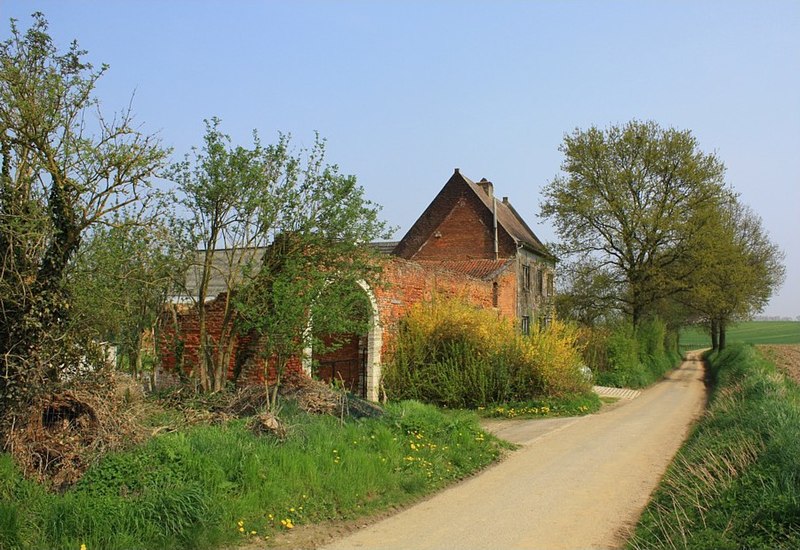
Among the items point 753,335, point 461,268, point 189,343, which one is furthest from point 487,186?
point 753,335

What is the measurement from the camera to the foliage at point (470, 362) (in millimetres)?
17891

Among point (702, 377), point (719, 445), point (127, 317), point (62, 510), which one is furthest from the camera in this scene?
point (702, 377)

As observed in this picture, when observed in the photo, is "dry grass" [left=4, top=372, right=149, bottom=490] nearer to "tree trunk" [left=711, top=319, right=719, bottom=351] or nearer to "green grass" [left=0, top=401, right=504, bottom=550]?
Answer: "green grass" [left=0, top=401, right=504, bottom=550]

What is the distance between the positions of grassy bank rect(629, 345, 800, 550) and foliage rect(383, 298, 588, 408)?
8.35 metres

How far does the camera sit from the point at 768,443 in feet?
25.5

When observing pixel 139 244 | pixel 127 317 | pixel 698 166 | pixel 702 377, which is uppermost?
pixel 698 166

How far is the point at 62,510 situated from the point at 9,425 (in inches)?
69.1

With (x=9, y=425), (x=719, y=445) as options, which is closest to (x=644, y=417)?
(x=719, y=445)

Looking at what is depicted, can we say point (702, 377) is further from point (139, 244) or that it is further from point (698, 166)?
point (139, 244)

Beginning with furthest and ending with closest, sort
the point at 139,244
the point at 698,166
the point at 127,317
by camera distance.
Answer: the point at 698,166 < the point at 127,317 < the point at 139,244

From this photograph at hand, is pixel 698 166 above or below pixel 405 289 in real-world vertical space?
above

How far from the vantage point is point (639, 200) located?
34.9m

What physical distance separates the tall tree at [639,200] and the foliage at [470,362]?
58.6ft

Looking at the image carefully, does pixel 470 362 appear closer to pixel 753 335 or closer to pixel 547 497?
Answer: pixel 547 497
